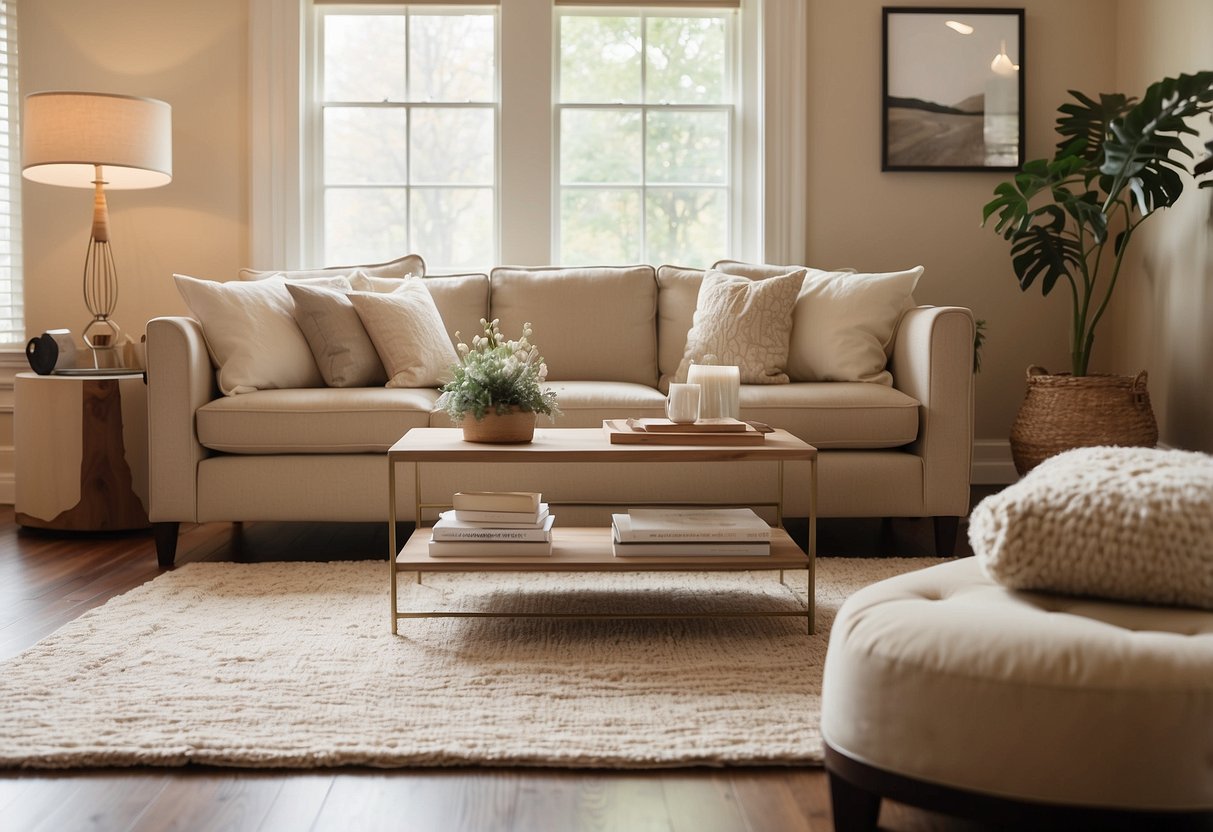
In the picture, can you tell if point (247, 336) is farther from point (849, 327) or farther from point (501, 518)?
point (849, 327)

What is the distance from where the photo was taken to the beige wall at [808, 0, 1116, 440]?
437 cm

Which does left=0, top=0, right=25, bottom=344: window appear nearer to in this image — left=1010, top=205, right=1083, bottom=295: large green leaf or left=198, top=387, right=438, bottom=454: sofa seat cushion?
left=198, top=387, right=438, bottom=454: sofa seat cushion

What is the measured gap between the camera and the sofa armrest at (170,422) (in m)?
3.08

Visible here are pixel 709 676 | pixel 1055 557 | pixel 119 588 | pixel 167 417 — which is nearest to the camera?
pixel 1055 557

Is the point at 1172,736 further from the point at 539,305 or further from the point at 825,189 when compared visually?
the point at 825,189

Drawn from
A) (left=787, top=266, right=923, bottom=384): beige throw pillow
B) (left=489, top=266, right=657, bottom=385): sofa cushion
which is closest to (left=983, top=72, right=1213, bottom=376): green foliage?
(left=787, top=266, right=923, bottom=384): beige throw pillow

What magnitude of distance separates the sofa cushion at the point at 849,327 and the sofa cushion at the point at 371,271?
1.42 metres

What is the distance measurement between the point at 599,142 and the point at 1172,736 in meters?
3.67

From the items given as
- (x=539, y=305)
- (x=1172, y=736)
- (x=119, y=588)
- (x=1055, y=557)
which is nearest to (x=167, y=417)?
(x=119, y=588)

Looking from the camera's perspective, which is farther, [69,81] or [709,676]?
[69,81]

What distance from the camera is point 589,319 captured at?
12.6 feet

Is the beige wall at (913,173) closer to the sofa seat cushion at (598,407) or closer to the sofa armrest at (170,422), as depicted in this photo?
the sofa seat cushion at (598,407)

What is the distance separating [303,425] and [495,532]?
103 centimetres

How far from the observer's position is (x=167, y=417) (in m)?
3.08
